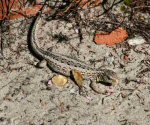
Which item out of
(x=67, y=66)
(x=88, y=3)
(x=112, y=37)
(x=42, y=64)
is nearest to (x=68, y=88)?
(x=67, y=66)

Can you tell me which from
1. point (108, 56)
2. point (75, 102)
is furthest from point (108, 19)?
point (75, 102)

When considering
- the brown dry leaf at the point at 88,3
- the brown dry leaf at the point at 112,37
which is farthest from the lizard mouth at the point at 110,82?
the brown dry leaf at the point at 88,3

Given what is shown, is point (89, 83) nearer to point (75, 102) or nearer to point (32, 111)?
point (75, 102)

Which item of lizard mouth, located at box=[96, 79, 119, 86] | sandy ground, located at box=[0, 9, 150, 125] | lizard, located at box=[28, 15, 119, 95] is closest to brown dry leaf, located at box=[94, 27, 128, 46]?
sandy ground, located at box=[0, 9, 150, 125]

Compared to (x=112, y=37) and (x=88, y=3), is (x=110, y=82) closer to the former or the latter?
(x=112, y=37)

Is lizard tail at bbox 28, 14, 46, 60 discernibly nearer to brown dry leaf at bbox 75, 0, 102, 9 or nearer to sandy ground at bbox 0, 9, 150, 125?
sandy ground at bbox 0, 9, 150, 125

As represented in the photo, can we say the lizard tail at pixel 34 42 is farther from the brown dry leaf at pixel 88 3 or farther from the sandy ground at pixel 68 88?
the brown dry leaf at pixel 88 3
